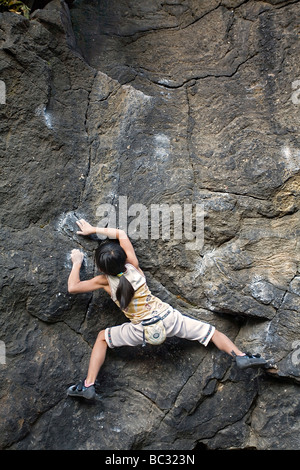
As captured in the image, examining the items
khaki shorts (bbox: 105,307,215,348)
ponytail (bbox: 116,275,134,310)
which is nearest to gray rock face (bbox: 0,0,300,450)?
khaki shorts (bbox: 105,307,215,348)

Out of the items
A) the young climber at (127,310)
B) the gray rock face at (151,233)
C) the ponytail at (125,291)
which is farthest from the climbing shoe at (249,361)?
the ponytail at (125,291)

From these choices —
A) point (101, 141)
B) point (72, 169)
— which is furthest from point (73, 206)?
point (101, 141)

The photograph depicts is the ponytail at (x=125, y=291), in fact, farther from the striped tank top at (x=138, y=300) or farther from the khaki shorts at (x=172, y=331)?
the khaki shorts at (x=172, y=331)

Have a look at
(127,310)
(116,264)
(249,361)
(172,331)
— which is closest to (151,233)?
(116,264)

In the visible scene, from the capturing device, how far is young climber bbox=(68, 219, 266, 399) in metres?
3.20

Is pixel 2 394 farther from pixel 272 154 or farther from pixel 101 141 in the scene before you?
pixel 272 154

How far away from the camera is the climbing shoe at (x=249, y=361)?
124 inches

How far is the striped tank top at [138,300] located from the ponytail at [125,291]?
60mm

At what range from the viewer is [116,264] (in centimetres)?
315

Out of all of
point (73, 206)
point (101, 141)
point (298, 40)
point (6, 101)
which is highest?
point (298, 40)

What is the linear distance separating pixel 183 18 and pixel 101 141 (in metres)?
1.46

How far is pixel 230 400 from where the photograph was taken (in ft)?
11.4

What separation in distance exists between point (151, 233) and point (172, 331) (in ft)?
2.55

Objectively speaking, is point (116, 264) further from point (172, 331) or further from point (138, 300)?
point (172, 331)
